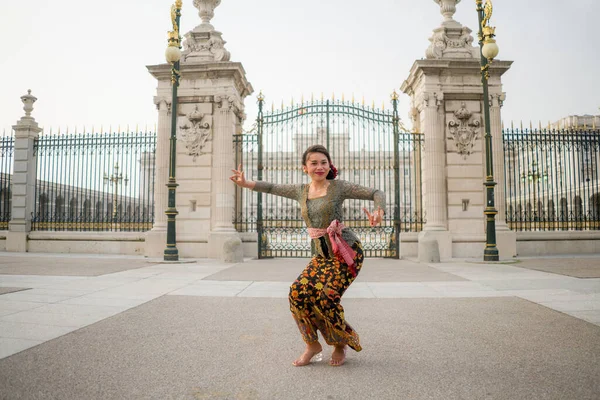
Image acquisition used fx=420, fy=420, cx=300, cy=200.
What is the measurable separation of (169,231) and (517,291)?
9055mm

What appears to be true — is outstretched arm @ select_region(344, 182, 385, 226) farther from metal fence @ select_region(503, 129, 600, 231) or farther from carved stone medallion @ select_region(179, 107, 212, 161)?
carved stone medallion @ select_region(179, 107, 212, 161)

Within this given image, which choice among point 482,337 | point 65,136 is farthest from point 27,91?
point 482,337

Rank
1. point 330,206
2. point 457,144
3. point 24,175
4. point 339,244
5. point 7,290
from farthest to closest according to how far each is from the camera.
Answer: point 24,175
point 457,144
point 7,290
point 330,206
point 339,244

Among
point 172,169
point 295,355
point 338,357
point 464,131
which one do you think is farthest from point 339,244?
point 464,131

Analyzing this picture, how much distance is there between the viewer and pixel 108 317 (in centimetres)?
507

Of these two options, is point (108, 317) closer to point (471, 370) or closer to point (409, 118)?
point (471, 370)

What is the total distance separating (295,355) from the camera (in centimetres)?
366

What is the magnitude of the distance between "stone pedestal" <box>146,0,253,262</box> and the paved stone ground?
5.92 meters

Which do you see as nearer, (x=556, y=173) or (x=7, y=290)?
(x=7, y=290)

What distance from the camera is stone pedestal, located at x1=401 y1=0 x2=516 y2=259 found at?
13352mm

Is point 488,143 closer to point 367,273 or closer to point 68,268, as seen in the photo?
point 367,273

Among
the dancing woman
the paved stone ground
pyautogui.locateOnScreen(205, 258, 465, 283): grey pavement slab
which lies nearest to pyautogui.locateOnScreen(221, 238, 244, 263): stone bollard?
pyautogui.locateOnScreen(205, 258, 465, 283): grey pavement slab

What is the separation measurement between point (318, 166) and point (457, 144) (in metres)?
11.5

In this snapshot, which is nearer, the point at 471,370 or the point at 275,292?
the point at 471,370
